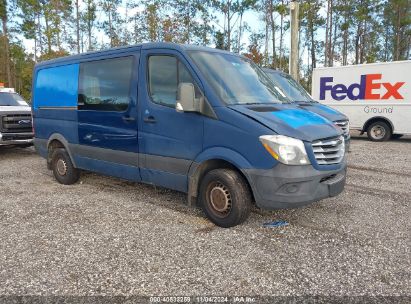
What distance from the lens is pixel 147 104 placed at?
4.96 m

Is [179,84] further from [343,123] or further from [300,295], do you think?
[343,123]

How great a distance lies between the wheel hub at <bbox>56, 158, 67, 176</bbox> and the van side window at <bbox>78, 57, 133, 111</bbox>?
133cm

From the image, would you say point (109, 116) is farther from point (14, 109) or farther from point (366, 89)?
point (366, 89)

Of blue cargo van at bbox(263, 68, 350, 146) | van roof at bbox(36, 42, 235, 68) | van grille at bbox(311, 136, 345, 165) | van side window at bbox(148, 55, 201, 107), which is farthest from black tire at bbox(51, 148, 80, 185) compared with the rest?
blue cargo van at bbox(263, 68, 350, 146)

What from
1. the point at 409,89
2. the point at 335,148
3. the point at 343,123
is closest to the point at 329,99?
the point at 409,89

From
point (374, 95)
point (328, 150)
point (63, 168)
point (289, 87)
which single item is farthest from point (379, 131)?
point (63, 168)

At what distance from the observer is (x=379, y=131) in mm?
13367

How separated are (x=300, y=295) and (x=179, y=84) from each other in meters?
2.84

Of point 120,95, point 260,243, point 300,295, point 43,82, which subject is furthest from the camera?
point 43,82

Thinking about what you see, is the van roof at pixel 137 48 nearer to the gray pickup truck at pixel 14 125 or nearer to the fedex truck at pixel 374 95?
the gray pickup truck at pixel 14 125

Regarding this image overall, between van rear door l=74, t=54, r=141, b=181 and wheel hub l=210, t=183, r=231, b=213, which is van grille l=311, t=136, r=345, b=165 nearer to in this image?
wheel hub l=210, t=183, r=231, b=213

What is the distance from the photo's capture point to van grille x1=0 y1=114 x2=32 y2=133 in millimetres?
9789

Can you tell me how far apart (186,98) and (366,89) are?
11162 mm

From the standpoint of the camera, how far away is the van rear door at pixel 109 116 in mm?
5234
